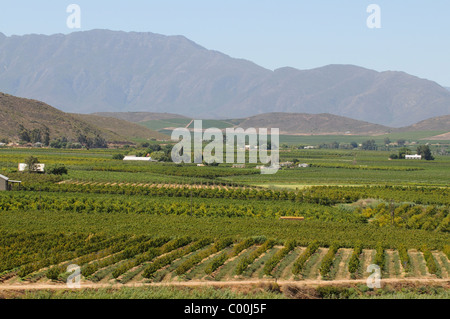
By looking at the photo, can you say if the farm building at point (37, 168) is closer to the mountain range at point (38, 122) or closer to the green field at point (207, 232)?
the green field at point (207, 232)

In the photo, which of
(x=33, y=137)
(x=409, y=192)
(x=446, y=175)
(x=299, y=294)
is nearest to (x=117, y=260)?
(x=299, y=294)

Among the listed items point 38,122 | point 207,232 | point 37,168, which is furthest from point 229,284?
point 38,122

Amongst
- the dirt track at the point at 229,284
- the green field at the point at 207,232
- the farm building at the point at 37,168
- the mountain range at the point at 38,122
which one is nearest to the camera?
the dirt track at the point at 229,284

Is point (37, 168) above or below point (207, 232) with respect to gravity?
above

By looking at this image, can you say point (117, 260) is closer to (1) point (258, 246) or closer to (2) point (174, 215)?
(1) point (258, 246)

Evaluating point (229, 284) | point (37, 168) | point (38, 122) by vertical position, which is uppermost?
point (38, 122)

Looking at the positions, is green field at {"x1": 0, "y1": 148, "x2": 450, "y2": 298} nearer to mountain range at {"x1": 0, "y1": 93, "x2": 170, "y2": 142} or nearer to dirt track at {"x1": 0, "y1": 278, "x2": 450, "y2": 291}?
dirt track at {"x1": 0, "y1": 278, "x2": 450, "y2": 291}

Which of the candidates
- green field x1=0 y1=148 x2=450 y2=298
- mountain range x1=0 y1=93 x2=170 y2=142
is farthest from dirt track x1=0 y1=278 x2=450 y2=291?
mountain range x1=0 y1=93 x2=170 y2=142

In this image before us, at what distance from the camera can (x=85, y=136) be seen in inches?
6280

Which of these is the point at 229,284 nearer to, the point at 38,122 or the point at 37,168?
the point at 37,168

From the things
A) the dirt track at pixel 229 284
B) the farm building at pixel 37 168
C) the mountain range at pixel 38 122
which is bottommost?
the dirt track at pixel 229 284

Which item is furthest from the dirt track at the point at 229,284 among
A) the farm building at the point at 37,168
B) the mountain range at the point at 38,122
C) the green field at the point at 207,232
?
the mountain range at the point at 38,122

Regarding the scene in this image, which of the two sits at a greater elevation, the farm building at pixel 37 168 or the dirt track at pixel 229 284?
the farm building at pixel 37 168

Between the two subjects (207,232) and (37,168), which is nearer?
(207,232)
